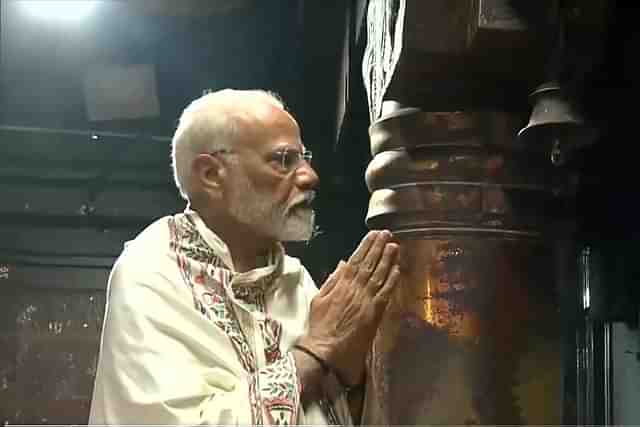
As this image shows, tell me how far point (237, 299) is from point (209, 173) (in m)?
0.21

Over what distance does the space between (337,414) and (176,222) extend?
393mm

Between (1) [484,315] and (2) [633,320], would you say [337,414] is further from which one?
(2) [633,320]

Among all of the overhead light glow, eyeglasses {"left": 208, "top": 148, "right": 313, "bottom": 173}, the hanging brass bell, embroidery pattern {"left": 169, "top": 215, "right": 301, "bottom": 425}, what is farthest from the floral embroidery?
the overhead light glow

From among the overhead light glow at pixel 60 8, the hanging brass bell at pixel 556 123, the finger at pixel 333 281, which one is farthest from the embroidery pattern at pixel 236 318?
the overhead light glow at pixel 60 8

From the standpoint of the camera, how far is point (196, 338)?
130cm

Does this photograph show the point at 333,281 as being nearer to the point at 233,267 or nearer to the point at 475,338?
the point at 233,267

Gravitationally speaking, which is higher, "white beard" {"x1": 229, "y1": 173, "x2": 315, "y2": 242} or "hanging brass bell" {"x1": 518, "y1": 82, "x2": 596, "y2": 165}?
"hanging brass bell" {"x1": 518, "y1": 82, "x2": 596, "y2": 165}

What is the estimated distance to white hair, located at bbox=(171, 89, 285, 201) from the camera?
1.44 meters

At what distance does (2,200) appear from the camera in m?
3.79

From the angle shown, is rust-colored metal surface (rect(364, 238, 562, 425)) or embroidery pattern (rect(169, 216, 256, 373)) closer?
embroidery pattern (rect(169, 216, 256, 373))

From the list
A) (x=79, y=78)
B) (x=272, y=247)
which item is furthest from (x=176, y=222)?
(x=79, y=78)

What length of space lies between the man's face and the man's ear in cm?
2

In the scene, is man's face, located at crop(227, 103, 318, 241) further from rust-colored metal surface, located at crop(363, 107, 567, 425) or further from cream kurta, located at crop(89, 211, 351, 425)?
rust-colored metal surface, located at crop(363, 107, 567, 425)

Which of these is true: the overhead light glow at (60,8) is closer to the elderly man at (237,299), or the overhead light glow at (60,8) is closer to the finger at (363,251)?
the elderly man at (237,299)
